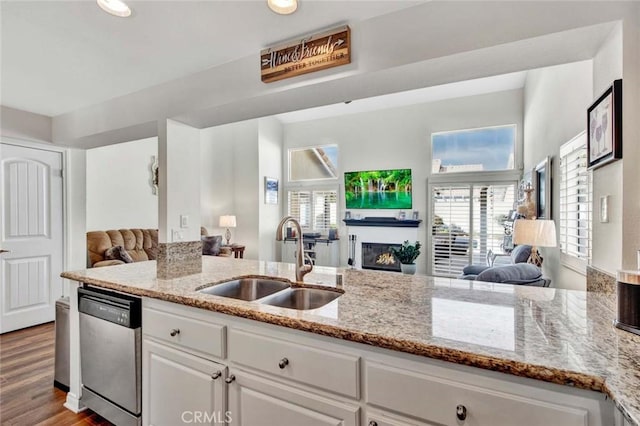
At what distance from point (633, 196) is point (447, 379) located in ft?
3.37

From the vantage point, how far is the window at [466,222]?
555 cm

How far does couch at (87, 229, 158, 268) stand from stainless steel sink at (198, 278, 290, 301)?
7.45 feet

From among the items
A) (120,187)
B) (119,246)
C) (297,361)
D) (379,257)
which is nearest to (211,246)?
(119,246)

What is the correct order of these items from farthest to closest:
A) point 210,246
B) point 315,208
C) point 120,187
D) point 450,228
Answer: point 315,208
point 450,228
point 210,246
point 120,187

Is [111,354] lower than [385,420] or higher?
lower

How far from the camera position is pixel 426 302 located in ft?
4.58

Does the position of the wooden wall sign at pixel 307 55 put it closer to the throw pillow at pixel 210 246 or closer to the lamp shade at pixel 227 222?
the throw pillow at pixel 210 246

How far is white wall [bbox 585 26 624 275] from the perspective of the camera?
1228mm

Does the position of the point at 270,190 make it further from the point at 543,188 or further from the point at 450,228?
the point at 543,188

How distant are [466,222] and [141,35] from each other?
557 centimetres

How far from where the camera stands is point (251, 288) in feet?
6.61

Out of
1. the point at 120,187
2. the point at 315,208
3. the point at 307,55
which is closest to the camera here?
the point at 307,55

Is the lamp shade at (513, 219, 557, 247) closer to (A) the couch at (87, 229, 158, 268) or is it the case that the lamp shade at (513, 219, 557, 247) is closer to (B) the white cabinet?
(B) the white cabinet

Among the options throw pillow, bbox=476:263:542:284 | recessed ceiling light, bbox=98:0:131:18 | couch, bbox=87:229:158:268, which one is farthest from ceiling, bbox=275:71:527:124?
recessed ceiling light, bbox=98:0:131:18
